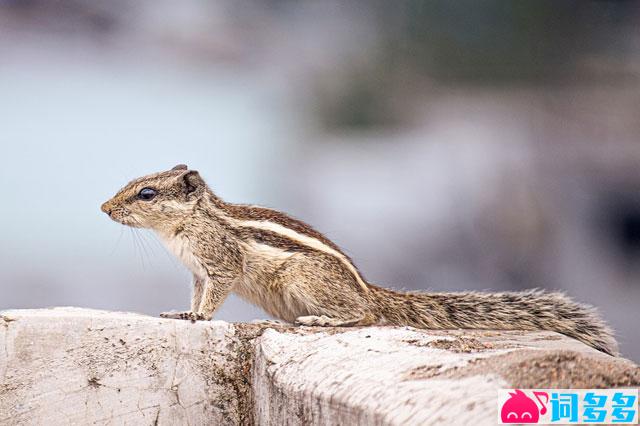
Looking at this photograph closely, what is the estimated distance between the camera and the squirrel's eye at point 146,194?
10.7 ft

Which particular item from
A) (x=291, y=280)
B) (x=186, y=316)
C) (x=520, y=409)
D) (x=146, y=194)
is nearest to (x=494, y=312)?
(x=291, y=280)

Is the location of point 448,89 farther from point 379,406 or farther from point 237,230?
point 379,406

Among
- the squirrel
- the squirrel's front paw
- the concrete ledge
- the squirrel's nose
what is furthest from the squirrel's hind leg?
the squirrel's nose

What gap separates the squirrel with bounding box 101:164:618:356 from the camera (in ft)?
10.1

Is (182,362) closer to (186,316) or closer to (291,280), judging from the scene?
(186,316)

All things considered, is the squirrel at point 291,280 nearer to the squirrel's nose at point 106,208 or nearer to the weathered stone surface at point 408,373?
the squirrel's nose at point 106,208

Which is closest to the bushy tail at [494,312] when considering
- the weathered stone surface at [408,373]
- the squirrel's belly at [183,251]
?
the weathered stone surface at [408,373]

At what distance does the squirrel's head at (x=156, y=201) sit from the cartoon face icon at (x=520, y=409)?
166cm

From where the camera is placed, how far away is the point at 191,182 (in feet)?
10.9

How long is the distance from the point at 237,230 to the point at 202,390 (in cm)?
66

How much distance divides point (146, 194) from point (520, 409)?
5.88 feet

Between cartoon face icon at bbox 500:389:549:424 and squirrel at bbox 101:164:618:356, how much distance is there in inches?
48.5

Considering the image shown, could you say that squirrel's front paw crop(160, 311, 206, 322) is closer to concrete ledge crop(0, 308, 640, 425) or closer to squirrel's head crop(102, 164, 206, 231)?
concrete ledge crop(0, 308, 640, 425)

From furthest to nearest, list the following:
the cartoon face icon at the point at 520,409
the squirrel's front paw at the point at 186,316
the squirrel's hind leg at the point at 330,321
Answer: the squirrel's hind leg at the point at 330,321 < the squirrel's front paw at the point at 186,316 < the cartoon face icon at the point at 520,409
